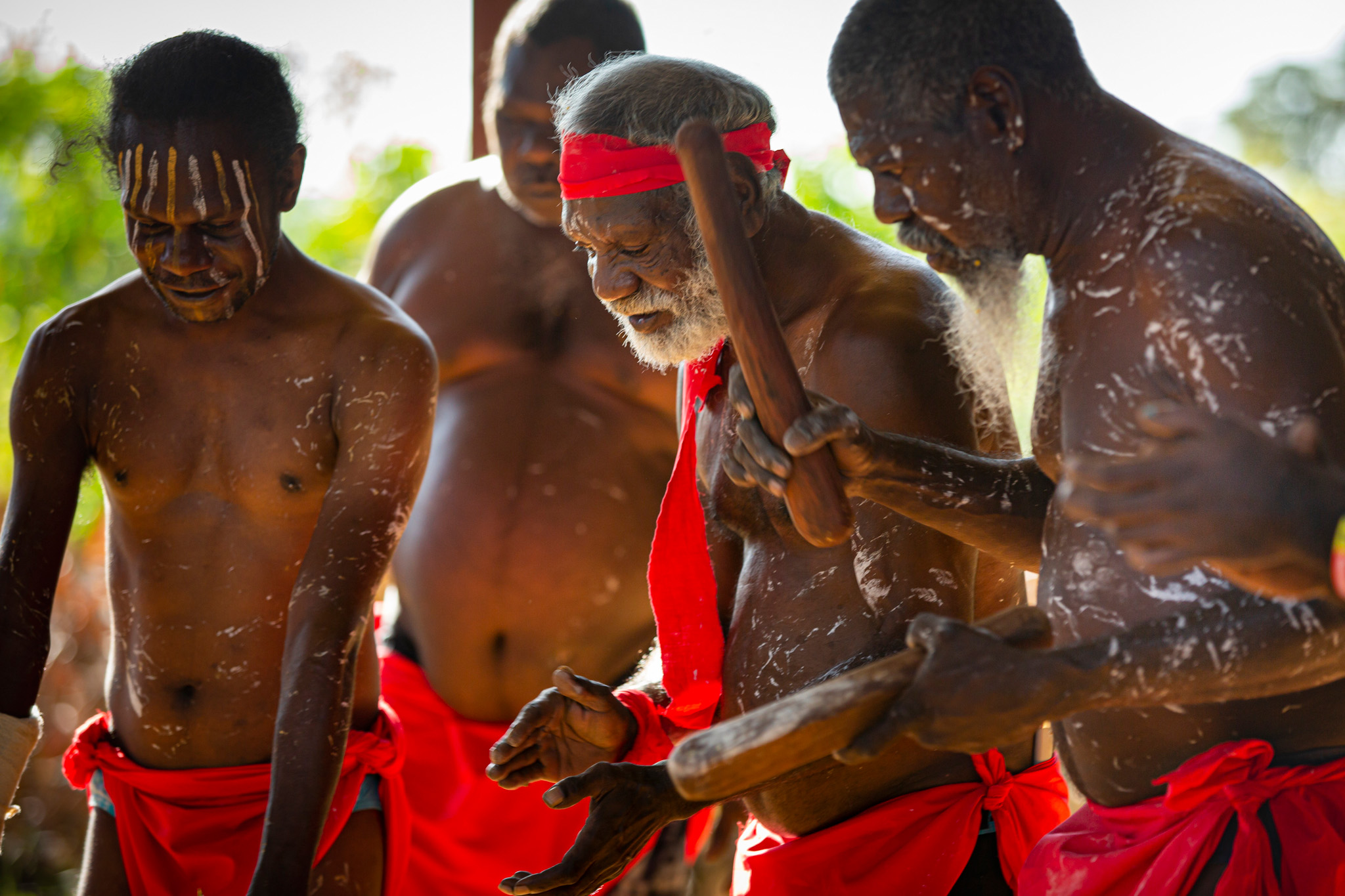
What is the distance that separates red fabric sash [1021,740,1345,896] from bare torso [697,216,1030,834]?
493 mm

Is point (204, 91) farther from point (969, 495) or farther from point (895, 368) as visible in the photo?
point (969, 495)

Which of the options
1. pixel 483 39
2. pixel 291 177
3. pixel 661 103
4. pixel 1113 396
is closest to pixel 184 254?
A: pixel 291 177

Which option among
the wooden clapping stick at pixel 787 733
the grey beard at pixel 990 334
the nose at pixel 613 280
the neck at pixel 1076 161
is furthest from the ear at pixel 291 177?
the wooden clapping stick at pixel 787 733

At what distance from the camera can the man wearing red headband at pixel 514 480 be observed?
112 inches

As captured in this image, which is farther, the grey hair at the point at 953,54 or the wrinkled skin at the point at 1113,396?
the grey hair at the point at 953,54

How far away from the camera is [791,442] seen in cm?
136

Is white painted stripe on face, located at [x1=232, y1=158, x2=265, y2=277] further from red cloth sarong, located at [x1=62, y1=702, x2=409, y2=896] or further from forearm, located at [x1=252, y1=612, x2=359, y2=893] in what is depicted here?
red cloth sarong, located at [x1=62, y1=702, x2=409, y2=896]

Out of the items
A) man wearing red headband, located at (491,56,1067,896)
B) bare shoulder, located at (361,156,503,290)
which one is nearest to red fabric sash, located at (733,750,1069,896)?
man wearing red headband, located at (491,56,1067,896)

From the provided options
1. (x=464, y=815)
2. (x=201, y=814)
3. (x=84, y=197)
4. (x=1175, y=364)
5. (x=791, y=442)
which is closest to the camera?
(x=1175, y=364)

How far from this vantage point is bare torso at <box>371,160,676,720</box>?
9.50 feet

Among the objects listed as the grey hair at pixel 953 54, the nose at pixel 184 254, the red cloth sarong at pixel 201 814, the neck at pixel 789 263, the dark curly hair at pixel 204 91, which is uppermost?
the grey hair at pixel 953 54

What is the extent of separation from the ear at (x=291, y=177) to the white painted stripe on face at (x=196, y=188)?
0.51ft

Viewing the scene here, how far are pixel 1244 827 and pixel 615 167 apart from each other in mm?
1282

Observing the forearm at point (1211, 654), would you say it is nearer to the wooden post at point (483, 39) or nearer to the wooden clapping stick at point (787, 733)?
the wooden clapping stick at point (787, 733)
